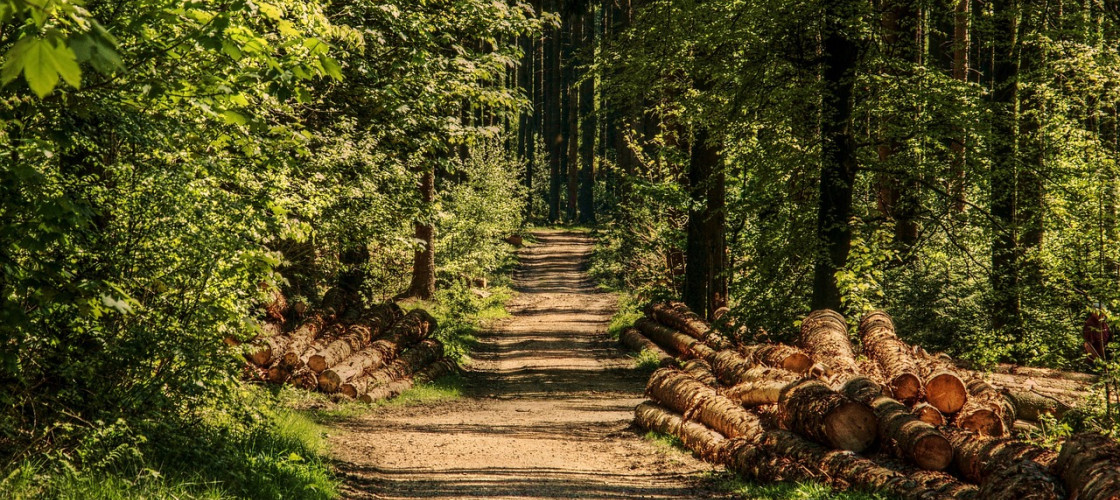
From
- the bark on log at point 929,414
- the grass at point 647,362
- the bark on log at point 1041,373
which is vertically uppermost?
the bark on log at point 929,414

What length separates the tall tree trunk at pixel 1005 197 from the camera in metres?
11.4

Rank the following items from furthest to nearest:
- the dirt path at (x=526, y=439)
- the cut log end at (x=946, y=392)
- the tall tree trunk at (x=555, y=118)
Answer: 1. the tall tree trunk at (x=555, y=118)
2. the cut log end at (x=946, y=392)
3. the dirt path at (x=526, y=439)

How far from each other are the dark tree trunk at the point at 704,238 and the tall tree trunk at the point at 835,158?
413 centimetres

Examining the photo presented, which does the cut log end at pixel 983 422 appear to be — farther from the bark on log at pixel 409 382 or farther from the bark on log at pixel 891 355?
the bark on log at pixel 409 382

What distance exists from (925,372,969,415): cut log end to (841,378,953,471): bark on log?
714 millimetres

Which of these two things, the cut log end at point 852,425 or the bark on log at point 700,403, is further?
the bark on log at point 700,403

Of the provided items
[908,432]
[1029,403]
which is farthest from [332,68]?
[1029,403]

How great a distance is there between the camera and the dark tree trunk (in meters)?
17.4

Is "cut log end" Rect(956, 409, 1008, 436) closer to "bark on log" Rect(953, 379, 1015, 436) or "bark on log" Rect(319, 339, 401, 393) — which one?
"bark on log" Rect(953, 379, 1015, 436)

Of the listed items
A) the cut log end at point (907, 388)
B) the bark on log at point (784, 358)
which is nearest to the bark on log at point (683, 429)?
the bark on log at point (784, 358)

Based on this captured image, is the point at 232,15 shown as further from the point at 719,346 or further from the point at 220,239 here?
the point at 719,346

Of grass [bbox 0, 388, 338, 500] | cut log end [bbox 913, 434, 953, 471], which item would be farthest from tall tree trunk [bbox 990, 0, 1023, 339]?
grass [bbox 0, 388, 338, 500]

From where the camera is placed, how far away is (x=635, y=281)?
84.3 ft

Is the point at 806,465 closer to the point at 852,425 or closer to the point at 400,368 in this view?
the point at 852,425
